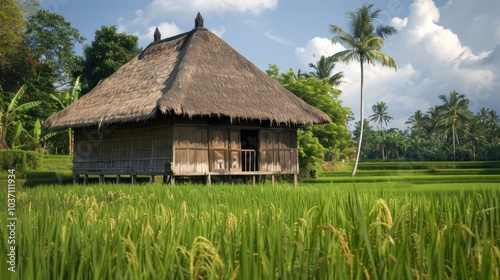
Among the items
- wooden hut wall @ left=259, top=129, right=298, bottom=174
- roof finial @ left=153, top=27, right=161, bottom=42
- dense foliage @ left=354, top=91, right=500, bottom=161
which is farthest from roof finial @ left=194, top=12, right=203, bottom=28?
dense foliage @ left=354, top=91, right=500, bottom=161

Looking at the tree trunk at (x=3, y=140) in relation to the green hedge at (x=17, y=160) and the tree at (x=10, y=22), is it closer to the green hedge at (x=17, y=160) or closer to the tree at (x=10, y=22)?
the green hedge at (x=17, y=160)

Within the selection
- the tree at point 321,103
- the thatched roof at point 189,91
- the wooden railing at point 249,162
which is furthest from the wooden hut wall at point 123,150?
the tree at point 321,103

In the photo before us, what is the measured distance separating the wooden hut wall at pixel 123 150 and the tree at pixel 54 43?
56.1 feet

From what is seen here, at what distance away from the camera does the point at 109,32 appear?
29.8m

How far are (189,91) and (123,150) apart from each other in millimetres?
3412

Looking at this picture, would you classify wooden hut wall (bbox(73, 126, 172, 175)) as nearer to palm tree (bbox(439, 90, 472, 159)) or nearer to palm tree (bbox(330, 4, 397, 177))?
palm tree (bbox(330, 4, 397, 177))

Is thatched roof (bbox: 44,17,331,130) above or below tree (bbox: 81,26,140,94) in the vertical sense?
below

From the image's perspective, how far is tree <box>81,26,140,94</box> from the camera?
1137 inches

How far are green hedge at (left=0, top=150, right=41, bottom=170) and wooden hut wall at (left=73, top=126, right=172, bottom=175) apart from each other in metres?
3.54

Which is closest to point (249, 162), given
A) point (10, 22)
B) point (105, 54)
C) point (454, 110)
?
point (10, 22)

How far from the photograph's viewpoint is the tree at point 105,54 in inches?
1137

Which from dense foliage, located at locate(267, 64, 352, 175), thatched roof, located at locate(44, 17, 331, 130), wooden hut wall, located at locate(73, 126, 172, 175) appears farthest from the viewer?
dense foliage, located at locate(267, 64, 352, 175)

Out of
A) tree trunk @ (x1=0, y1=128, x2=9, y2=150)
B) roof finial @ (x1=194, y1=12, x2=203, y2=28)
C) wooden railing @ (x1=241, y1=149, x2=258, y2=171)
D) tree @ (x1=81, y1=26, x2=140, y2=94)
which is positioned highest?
tree @ (x1=81, y1=26, x2=140, y2=94)

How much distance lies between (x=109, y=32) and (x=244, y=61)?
1680cm
